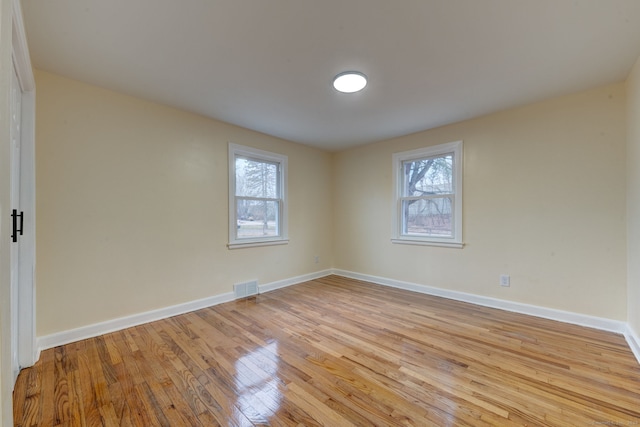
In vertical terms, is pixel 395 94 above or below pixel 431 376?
above

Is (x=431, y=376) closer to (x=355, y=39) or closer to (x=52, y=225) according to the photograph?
(x=355, y=39)

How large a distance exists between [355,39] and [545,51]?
1.44 m

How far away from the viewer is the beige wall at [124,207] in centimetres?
240

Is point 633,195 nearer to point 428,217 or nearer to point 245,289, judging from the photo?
point 428,217

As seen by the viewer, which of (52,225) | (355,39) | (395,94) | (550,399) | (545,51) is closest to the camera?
(550,399)

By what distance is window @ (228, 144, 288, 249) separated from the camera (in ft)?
12.1

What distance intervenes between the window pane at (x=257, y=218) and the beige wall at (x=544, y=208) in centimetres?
212

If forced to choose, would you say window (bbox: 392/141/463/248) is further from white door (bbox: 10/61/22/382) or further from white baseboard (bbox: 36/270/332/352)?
white door (bbox: 10/61/22/382)

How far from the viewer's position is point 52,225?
7.82ft

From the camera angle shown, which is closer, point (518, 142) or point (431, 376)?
point (431, 376)

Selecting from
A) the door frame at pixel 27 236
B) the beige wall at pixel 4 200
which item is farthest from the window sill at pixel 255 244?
the beige wall at pixel 4 200

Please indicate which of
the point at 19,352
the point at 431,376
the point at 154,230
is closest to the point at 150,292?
the point at 154,230

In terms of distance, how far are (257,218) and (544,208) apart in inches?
138

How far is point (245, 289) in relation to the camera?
3.78 metres
